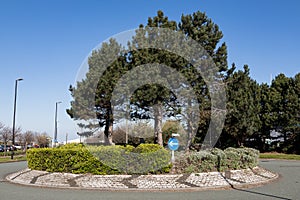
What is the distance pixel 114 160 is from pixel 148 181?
181 centimetres

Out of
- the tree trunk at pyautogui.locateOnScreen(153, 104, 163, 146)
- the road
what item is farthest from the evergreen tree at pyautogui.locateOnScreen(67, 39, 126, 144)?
the road

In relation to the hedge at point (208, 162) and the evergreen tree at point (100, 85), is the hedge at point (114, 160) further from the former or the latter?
the evergreen tree at point (100, 85)

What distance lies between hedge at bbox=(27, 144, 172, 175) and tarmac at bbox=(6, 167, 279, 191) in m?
0.38

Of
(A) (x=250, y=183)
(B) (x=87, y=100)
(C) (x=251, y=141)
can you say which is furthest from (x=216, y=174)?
(C) (x=251, y=141)

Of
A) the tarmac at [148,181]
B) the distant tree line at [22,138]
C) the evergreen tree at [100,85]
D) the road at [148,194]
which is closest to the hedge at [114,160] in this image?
the tarmac at [148,181]

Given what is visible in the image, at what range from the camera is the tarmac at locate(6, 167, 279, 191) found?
40.6 ft

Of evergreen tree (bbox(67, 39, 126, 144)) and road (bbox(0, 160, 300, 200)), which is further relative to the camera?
evergreen tree (bbox(67, 39, 126, 144))

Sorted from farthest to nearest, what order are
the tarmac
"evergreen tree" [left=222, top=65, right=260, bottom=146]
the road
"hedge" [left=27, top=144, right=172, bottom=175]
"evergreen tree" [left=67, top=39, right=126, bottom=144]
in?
"evergreen tree" [left=222, top=65, right=260, bottom=146] < "evergreen tree" [left=67, top=39, right=126, bottom=144] < "hedge" [left=27, top=144, right=172, bottom=175] < the tarmac < the road

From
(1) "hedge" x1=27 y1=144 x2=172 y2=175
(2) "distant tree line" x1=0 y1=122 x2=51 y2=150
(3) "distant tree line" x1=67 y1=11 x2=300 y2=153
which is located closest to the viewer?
(1) "hedge" x1=27 y1=144 x2=172 y2=175

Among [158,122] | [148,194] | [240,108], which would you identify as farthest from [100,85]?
[148,194]

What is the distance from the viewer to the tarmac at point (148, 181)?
12.4 meters

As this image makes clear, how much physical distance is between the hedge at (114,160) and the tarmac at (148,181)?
1.24 ft

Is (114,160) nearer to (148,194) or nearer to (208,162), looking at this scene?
(148,194)

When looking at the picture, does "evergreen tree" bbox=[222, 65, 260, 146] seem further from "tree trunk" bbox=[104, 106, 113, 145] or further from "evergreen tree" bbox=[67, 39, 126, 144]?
"tree trunk" bbox=[104, 106, 113, 145]
